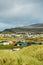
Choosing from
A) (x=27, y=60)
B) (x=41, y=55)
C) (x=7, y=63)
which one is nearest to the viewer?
(x=7, y=63)

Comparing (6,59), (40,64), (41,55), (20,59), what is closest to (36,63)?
(40,64)

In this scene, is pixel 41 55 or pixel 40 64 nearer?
pixel 40 64

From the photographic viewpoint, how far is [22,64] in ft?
28.2

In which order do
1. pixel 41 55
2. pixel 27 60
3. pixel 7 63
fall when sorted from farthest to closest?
1. pixel 41 55
2. pixel 27 60
3. pixel 7 63

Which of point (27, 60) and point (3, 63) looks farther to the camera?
point (27, 60)

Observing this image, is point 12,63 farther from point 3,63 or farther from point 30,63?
point 30,63

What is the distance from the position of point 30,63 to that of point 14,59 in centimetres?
79

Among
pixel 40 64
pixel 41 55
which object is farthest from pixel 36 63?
pixel 41 55

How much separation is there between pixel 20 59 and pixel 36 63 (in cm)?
85

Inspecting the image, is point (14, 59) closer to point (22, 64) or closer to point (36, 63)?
point (22, 64)

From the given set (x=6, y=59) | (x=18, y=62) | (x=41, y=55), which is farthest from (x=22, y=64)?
(x=41, y=55)

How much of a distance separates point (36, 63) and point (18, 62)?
1.01 meters

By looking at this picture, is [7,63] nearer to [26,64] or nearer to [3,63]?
[3,63]

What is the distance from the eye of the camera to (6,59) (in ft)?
28.9
